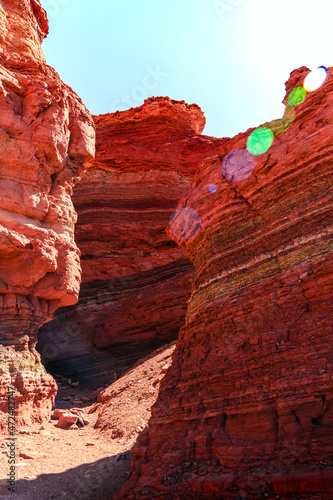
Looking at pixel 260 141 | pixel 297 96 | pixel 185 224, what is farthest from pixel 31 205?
pixel 297 96

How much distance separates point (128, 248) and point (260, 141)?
1604 cm

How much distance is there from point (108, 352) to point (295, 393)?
59.2ft

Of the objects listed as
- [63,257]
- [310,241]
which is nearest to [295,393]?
[310,241]

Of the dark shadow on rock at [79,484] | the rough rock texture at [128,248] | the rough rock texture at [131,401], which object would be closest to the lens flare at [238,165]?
the dark shadow on rock at [79,484]

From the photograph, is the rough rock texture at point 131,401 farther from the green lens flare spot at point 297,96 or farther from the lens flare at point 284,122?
the green lens flare spot at point 297,96

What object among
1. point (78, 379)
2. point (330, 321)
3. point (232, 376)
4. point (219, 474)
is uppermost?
point (78, 379)

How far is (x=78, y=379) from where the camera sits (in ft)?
67.8

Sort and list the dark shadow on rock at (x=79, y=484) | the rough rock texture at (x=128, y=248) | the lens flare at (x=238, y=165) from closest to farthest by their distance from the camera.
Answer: the dark shadow on rock at (x=79, y=484) → the lens flare at (x=238, y=165) → the rough rock texture at (x=128, y=248)

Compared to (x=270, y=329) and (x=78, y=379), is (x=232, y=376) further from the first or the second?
(x=78, y=379)

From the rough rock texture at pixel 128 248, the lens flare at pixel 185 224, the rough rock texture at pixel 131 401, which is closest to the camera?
the lens flare at pixel 185 224

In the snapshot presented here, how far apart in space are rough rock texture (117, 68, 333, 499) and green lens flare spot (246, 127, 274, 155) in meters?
0.19

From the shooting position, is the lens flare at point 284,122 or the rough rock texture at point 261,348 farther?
the lens flare at point 284,122

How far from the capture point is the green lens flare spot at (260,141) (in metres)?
7.70

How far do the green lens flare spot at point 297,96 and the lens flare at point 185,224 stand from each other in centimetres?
333
